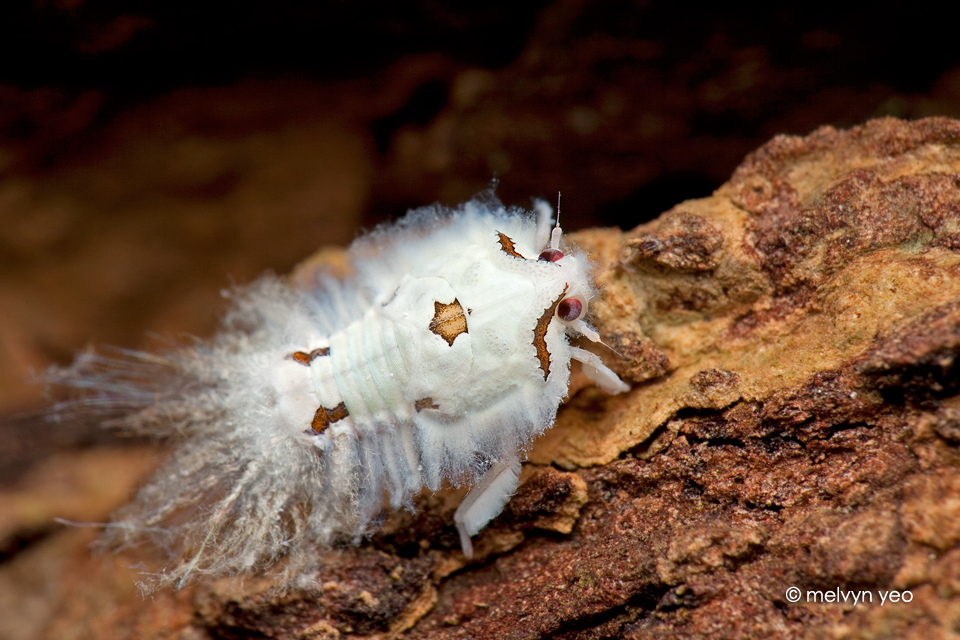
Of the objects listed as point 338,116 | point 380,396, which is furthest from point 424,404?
point 338,116

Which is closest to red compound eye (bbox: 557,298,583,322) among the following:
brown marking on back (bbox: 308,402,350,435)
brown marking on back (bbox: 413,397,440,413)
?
brown marking on back (bbox: 413,397,440,413)

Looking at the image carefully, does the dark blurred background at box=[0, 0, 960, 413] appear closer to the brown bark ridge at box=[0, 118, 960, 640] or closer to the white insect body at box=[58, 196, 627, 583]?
the brown bark ridge at box=[0, 118, 960, 640]

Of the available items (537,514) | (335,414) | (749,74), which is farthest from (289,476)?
(749,74)

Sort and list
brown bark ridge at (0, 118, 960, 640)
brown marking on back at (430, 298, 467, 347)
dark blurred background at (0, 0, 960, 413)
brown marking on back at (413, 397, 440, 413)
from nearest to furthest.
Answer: brown bark ridge at (0, 118, 960, 640) < brown marking on back at (430, 298, 467, 347) < brown marking on back at (413, 397, 440, 413) < dark blurred background at (0, 0, 960, 413)

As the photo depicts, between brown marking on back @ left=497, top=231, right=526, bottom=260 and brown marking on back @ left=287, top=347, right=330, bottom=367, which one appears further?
brown marking on back @ left=287, top=347, right=330, bottom=367

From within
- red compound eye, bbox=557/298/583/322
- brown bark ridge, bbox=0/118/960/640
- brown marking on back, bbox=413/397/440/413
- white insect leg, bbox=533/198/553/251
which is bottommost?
brown bark ridge, bbox=0/118/960/640

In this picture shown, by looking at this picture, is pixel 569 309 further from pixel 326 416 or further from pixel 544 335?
pixel 326 416

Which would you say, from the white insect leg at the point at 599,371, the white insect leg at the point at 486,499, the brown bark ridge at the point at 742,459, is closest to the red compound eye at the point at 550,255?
the brown bark ridge at the point at 742,459
